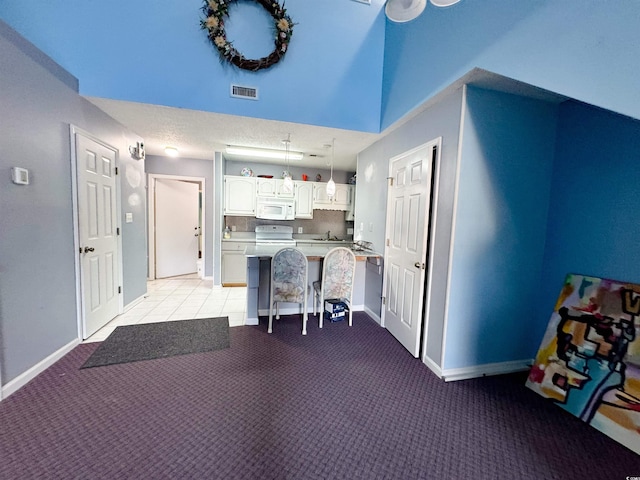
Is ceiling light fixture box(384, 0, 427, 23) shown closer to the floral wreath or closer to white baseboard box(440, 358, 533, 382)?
the floral wreath

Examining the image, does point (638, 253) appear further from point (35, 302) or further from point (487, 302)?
point (35, 302)

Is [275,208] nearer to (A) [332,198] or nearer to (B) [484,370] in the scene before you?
(A) [332,198]

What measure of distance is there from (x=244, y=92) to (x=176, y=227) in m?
3.79

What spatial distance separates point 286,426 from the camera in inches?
62.9

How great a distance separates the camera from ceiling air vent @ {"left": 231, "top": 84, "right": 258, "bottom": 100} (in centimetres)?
266

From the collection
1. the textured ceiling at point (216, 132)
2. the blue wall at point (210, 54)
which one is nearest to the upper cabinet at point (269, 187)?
the textured ceiling at point (216, 132)

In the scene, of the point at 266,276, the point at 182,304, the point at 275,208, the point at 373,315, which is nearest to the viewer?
the point at 266,276

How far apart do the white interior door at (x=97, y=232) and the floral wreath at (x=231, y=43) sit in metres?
1.69

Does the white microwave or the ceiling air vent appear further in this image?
the white microwave

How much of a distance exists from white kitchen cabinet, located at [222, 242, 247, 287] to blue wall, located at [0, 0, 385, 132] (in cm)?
263

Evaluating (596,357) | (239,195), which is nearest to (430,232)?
(596,357)

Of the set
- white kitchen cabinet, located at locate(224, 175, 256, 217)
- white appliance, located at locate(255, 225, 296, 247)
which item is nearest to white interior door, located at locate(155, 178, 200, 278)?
white kitchen cabinet, located at locate(224, 175, 256, 217)

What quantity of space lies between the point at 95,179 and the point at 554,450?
4.59m

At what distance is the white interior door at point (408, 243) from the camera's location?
239cm
